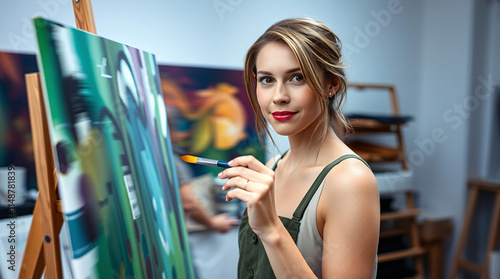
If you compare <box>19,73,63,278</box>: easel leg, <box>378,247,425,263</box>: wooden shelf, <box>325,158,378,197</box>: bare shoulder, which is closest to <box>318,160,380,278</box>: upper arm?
<box>325,158,378,197</box>: bare shoulder

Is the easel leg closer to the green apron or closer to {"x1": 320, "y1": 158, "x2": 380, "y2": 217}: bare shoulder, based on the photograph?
the green apron

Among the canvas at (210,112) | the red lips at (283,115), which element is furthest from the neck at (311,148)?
the canvas at (210,112)

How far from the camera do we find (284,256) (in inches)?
28.9

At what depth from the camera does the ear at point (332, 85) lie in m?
0.90

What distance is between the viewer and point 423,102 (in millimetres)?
3006

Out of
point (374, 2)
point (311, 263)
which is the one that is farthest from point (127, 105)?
point (374, 2)

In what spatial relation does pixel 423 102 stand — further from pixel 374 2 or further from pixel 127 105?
pixel 127 105

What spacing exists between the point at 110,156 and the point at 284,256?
17.2 inches

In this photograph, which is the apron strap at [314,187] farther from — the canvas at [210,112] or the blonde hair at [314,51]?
the canvas at [210,112]

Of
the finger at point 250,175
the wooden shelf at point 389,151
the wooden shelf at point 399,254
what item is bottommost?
the wooden shelf at point 399,254

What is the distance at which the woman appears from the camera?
734 millimetres

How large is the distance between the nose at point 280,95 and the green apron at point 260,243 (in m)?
0.17

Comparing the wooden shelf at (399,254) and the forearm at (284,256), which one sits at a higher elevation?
the forearm at (284,256)

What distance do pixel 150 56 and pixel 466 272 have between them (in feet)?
9.18
